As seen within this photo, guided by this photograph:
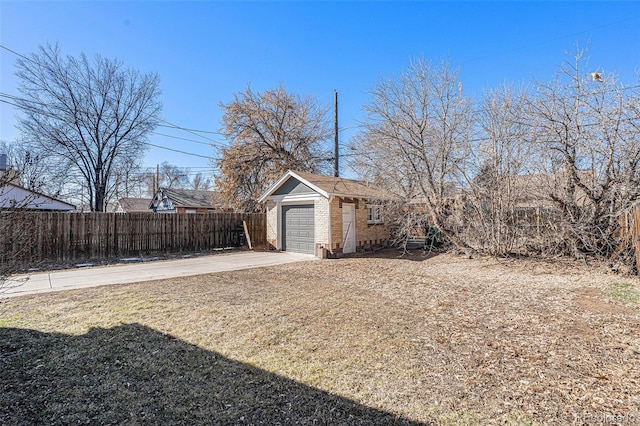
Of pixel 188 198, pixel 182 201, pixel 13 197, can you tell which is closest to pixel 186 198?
pixel 188 198

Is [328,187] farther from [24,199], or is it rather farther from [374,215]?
[24,199]

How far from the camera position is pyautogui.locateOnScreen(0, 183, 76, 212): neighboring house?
3721 millimetres

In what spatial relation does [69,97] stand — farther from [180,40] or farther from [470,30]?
[470,30]

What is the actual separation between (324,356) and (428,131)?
9469 millimetres

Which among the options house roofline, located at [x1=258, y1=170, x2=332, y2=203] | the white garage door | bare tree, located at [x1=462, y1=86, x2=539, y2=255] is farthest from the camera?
the white garage door

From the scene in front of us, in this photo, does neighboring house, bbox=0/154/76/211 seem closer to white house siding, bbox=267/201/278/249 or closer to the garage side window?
white house siding, bbox=267/201/278/249

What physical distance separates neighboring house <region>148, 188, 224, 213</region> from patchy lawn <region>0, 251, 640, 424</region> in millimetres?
22065

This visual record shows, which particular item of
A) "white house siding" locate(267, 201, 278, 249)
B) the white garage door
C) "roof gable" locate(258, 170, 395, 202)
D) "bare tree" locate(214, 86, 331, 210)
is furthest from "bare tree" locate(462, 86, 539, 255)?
"bare tree" locate(214, 86, 331, 210)

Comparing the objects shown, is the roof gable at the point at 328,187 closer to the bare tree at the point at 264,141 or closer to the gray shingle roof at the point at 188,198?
the bare tree at the point at 264,141

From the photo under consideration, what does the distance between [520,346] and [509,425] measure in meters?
1.74

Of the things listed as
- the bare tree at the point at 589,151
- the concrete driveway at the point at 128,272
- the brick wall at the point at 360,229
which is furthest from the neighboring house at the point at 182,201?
the bare tree at the point at 589,151

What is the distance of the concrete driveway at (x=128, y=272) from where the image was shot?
7277 millimetres

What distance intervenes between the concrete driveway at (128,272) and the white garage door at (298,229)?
817mm

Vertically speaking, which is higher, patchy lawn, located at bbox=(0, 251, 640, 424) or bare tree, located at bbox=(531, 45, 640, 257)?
bare tree, located at bbox=(531, 45, 640, 257)
